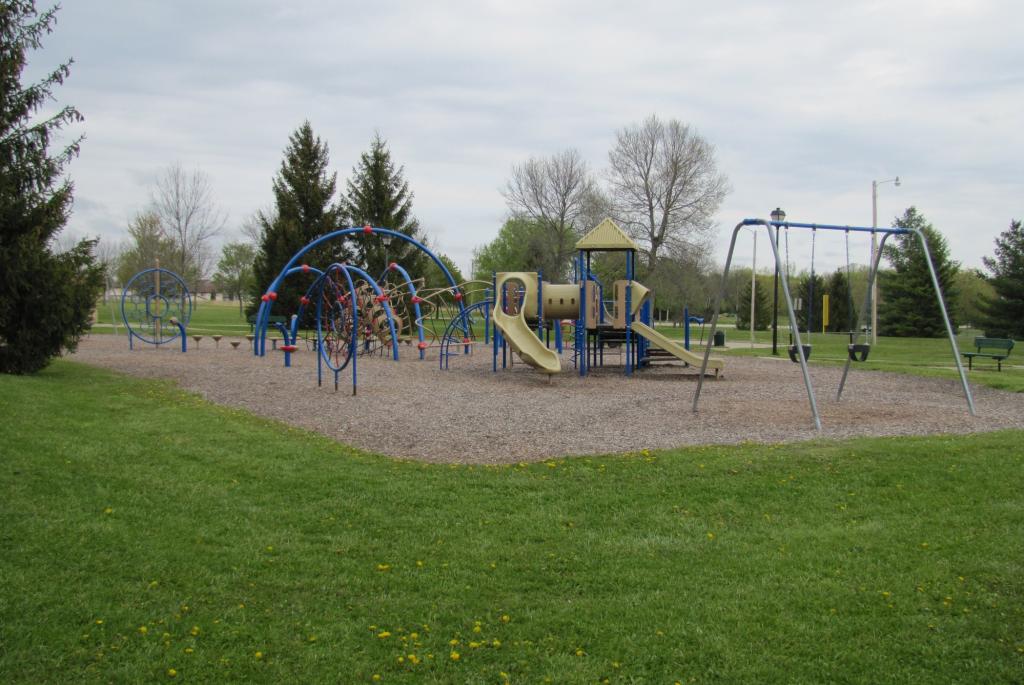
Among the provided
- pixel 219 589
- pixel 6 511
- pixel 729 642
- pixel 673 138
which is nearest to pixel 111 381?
pixel 6 511

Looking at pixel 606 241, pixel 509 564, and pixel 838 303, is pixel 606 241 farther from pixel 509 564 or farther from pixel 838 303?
pixel 838 303

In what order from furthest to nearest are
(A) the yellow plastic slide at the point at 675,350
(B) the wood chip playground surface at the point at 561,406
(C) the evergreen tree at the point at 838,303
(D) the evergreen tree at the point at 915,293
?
(C) the evergreen tree at the point at 838,303 < (D) the evergreen tree at the point at 915,293 < (A) the yellow plastic slide at the point at 675,350 < (B) the wood chip playground surface at the point at 561,406

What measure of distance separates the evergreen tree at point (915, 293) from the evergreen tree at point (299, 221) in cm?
3114

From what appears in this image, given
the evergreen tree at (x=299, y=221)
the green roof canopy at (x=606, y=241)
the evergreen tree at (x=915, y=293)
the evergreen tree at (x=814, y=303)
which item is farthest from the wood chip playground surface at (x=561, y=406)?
the evergreen tree at (x=814, y=303)

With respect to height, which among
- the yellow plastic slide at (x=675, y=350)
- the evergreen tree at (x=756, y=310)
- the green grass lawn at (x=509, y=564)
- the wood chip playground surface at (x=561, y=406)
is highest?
the evergreen tree at (x=756, y=310)

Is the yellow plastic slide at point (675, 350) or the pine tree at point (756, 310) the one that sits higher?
the pine tree at point (756, 310)

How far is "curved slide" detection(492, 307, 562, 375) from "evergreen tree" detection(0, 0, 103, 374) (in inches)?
326

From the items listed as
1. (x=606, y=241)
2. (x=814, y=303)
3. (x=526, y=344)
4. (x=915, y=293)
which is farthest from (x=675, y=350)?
(x=814, y=303)

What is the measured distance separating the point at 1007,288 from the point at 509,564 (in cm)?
3941

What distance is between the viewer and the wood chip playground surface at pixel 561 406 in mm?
9891

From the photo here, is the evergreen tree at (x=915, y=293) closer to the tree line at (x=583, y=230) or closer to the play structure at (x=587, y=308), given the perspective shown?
the tree line at (x=583, y=230)

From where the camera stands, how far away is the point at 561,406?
12789mm

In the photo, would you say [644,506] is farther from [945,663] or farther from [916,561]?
[945,663]

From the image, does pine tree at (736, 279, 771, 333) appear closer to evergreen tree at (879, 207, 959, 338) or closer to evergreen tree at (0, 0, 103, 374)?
evergreen tree at (879, 207, 959, 338)
